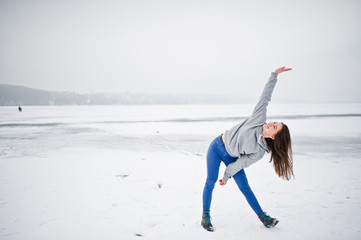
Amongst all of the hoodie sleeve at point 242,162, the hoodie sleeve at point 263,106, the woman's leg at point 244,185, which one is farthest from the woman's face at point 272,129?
the woman's leg at point 244,185

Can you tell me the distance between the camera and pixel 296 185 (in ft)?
14.5

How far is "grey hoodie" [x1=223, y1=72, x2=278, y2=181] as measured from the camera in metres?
2.29

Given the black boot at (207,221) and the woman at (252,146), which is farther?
the black boot at (207,221)

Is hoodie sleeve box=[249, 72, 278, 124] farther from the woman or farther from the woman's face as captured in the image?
the woman's face

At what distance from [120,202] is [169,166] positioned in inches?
89.9

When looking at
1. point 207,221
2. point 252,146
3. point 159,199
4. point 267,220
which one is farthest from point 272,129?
point 159,199

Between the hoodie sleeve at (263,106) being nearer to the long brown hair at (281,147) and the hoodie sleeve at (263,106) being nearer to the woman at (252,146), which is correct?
the woman at (252,146)

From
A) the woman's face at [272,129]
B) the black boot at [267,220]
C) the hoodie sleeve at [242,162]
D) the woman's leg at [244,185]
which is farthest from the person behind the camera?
the black boot at [267,220]

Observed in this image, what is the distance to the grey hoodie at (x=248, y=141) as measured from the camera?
7.50ft

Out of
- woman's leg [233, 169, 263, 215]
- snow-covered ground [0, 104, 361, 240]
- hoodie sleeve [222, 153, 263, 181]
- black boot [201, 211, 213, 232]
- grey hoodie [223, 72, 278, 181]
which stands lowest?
snow-covered ground [0, 104, 361, 240]

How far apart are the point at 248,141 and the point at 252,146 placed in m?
0.07

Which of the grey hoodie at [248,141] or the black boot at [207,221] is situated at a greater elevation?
the grey hoodie at [248,141]

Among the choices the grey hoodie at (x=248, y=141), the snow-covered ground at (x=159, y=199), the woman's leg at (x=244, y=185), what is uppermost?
the grey hoodie at (x=248, y=141)

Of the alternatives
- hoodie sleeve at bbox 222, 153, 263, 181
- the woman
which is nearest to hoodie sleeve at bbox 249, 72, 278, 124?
the woman
